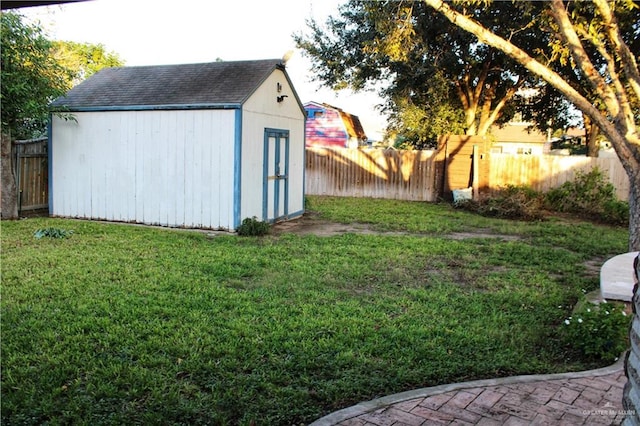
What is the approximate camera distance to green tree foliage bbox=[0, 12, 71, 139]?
→ 30.2 ft

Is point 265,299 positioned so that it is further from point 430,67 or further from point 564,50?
point 430,67

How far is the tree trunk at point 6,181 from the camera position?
10.5 metres

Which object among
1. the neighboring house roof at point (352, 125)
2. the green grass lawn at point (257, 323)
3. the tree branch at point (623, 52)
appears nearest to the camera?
the green grass lawn at point (257, 323)

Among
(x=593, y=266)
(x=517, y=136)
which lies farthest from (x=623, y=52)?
(x=517, y=136)

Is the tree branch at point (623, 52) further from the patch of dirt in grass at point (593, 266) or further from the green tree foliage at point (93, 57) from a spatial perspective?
the green tree foliage at point (93, 57)

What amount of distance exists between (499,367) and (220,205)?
6.98 meters

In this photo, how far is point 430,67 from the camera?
15672 mm

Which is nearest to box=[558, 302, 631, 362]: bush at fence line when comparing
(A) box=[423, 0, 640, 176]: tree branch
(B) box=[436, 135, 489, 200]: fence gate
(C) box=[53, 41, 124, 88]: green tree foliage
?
(A) box=[423, 0, 640, 176]: tree branch

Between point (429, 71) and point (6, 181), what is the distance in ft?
38.2

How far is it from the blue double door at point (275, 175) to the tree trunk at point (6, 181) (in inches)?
199

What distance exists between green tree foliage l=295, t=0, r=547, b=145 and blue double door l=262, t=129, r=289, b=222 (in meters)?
4.79

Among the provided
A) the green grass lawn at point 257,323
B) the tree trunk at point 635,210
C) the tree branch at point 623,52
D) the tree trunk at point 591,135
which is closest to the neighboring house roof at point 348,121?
the tree trunk at point 591,135

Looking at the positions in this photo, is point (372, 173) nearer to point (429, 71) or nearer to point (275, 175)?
point (429, 71)

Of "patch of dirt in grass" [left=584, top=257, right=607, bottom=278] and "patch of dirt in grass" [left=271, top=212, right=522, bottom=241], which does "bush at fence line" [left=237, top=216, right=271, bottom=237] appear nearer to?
"patch of dirt in grass" [left=271, top=212, right=522, bottom=241]
